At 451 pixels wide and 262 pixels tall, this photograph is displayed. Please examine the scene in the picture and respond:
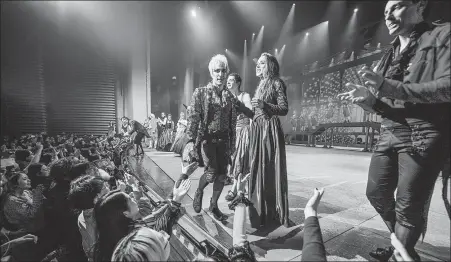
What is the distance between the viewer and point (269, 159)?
225 cm

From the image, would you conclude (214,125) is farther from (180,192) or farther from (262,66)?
(180,192)

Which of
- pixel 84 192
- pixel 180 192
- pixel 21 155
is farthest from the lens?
pixel 21 155

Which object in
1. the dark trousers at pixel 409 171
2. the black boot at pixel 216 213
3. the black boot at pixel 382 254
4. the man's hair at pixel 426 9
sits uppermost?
the man's hair at pixel 426 9

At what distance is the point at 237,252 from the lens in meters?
1.21

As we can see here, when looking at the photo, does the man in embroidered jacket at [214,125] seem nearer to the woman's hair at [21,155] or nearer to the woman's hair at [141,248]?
the woman's hair at [141,248]

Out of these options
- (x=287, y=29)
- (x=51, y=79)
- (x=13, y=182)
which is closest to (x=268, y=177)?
(x=13, y=182)

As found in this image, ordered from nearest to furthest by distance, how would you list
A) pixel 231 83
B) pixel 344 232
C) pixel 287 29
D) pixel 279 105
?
pixel 344 232
pixel 279 105
pixel 231 83
pixel 287 29

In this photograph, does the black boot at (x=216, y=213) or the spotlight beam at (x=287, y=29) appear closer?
the black boot at (x=216, y=213)

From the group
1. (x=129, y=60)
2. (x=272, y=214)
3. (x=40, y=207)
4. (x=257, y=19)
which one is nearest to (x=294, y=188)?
(x=272, y=214)

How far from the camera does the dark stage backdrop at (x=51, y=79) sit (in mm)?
6633

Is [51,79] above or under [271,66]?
above

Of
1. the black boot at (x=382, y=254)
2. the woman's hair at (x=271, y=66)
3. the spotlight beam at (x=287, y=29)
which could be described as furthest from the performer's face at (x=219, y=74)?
the spotlight beam at (x=287, y=29)

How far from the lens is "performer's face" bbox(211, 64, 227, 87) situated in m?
2.52

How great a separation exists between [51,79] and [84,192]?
981 centimetres
